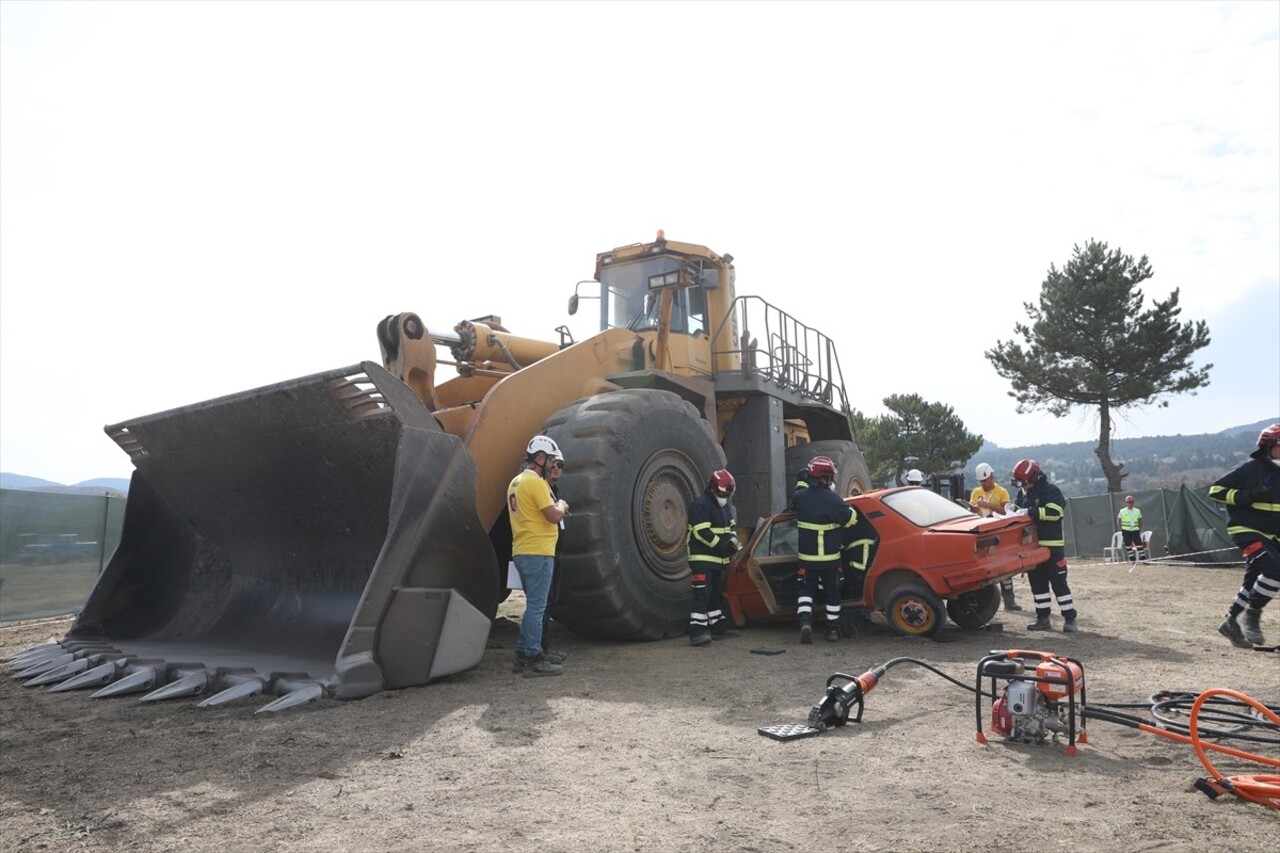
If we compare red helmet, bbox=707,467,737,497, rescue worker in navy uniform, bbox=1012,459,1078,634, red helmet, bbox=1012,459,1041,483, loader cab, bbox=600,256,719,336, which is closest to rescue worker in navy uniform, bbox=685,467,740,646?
red helmet, bbox=707,467,737,497

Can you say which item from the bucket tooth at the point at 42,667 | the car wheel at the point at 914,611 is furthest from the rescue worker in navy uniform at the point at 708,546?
the bucket tooth at the point at 42,667

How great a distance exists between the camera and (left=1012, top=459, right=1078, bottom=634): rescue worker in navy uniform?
8.29 metres

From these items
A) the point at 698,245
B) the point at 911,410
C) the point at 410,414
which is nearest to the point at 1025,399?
the point at 911,410

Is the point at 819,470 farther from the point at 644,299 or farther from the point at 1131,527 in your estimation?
the point at 1131,527

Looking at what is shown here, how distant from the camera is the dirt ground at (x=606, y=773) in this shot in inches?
125

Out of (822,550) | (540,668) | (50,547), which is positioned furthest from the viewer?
(50,547)

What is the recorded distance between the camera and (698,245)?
1031cm

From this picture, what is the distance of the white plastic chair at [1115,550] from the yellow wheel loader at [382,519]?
16893 millimetres

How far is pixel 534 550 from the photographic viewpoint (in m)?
6.25

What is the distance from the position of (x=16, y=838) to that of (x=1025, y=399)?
127ft

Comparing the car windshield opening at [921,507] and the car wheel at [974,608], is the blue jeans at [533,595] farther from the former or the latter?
the car wheel at [974,608]

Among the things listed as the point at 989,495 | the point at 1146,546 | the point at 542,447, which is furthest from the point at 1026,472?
the point at 1146,546

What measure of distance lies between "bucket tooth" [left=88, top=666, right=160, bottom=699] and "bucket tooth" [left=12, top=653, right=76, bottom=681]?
0.82 m

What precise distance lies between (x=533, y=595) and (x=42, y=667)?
133 inches
